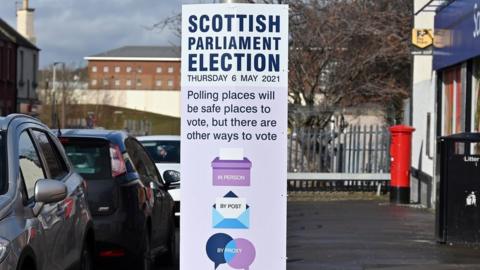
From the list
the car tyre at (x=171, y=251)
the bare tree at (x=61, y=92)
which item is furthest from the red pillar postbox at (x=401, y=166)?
the bare tree at (x=61, y=92)

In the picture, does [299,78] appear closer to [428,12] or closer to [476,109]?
[428,12]

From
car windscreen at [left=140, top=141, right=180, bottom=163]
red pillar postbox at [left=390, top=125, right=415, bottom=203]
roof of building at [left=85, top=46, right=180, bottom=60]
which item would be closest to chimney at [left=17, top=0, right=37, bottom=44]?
roof of building at [left=85, top=46, right=180, bottom=60]

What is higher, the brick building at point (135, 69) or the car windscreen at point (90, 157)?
the brick building at point (135, 69)

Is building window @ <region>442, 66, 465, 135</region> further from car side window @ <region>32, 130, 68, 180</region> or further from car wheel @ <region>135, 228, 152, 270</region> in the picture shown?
car side window @ <region>32, 130, 68, 180</region>

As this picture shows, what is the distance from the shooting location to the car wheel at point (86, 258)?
24.3ft

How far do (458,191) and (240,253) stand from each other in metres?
5.92

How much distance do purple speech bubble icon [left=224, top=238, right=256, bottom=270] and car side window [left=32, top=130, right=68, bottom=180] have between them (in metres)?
1.63

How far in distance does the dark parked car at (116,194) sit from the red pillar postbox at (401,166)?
403 inches

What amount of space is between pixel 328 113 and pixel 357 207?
20.3 ft

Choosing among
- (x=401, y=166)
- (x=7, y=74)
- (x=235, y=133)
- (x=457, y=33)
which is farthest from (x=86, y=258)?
(x=7, y=74)

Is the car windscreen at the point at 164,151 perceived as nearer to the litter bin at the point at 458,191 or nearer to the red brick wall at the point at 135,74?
the litter bin at the point at 458,191

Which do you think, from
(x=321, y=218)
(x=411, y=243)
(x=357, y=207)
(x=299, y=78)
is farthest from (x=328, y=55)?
(x=411, y=243)

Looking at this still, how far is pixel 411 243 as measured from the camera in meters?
12.3

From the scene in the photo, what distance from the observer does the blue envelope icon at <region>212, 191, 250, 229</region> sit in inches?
259
